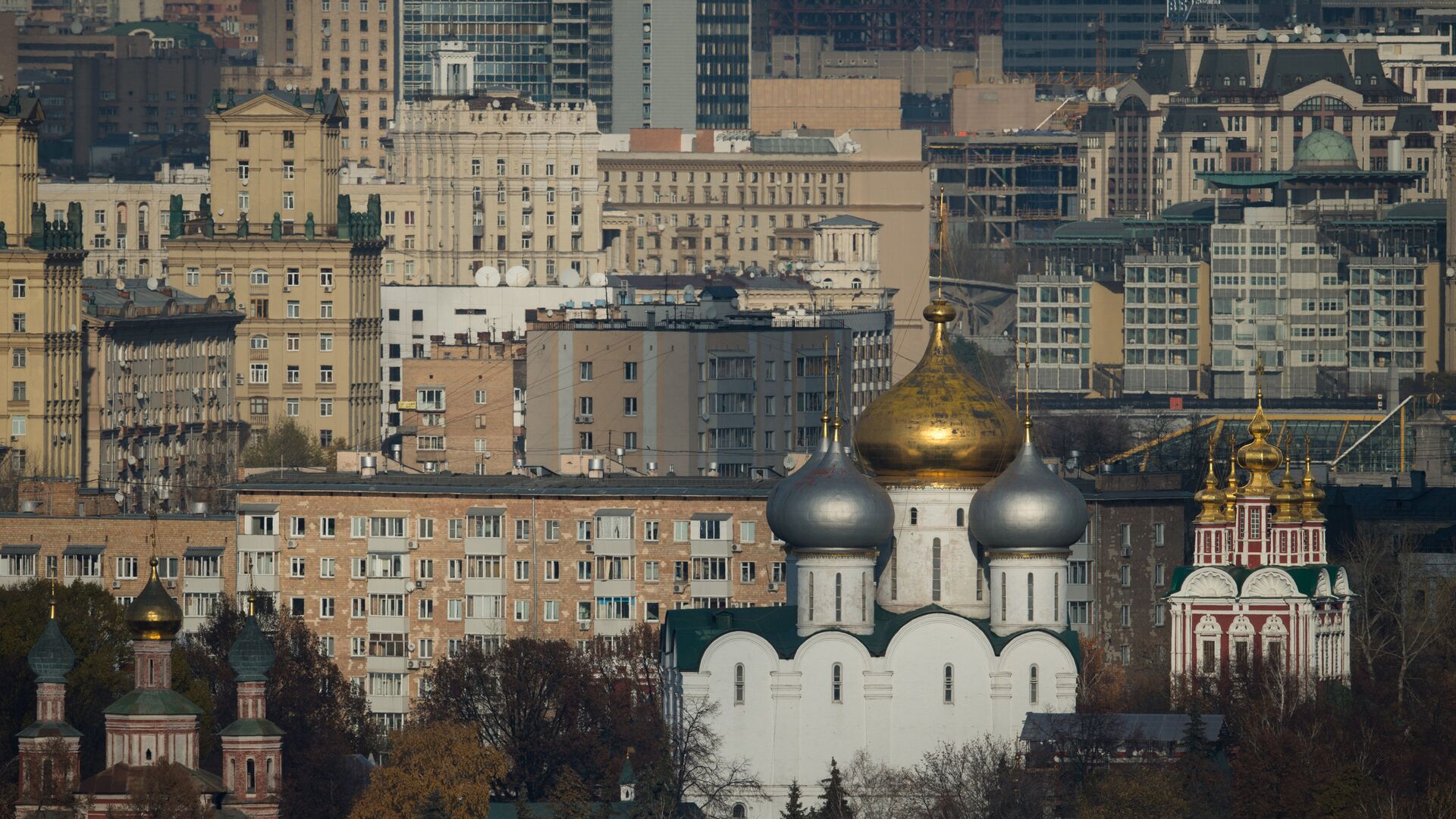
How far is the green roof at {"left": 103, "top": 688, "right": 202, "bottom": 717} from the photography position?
297 ft

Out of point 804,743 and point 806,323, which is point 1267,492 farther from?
point 806,323

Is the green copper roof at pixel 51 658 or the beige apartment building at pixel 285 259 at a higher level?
the beige apartment building at pixel 285 259

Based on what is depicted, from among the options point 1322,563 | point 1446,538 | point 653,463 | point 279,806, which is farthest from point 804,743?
point 653,463

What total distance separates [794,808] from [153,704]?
1065 centimetres

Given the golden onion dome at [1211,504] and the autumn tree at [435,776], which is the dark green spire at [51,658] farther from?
the golden onion dome at [1211,504]

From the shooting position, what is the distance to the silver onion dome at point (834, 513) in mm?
93875

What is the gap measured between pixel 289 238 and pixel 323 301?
228 centimetres

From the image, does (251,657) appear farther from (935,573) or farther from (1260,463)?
(1260,463)

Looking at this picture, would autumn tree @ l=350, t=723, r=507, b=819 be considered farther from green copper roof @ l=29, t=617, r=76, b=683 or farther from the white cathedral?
green copper roof @ l=29, t=617, r=76, b=683

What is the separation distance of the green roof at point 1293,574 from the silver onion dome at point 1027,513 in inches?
448

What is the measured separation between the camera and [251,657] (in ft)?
305

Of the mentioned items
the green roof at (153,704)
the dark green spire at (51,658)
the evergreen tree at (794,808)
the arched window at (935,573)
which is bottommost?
the evergreen tree at (794,808)

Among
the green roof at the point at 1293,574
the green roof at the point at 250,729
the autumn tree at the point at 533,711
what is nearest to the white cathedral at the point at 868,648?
the autumn tree at the point at 533,711

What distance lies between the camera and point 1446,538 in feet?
422
